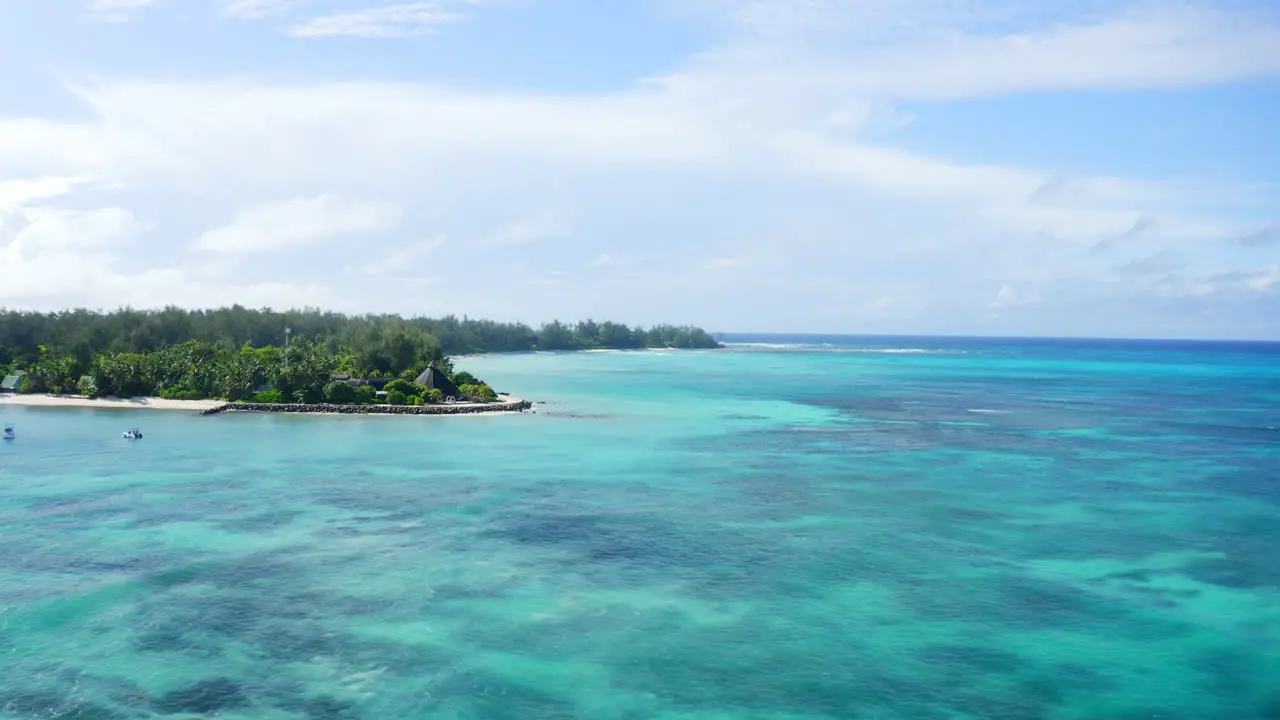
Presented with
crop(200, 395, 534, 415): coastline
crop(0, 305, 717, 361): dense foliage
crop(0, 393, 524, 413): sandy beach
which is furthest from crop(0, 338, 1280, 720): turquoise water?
crop(0, 305, 717, 361): dense foliage

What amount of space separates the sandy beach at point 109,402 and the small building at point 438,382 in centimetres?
1517

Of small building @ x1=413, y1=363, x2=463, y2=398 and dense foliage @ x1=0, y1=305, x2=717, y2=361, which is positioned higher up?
dense foliage @ x1=0, y1=305, x2=717, y2=361

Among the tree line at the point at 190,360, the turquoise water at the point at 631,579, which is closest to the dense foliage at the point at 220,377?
the tree line at the point at 190,360

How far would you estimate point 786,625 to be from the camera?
842 inches

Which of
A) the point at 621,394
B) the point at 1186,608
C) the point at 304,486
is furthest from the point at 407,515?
the point at 621,394

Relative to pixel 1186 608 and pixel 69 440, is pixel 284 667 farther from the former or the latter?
pixel 69 440

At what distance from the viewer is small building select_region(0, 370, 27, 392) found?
251 feet

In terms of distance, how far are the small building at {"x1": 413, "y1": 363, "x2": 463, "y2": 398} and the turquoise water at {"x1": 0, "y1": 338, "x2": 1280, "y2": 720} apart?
1828 cm

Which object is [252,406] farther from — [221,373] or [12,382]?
[12,382]

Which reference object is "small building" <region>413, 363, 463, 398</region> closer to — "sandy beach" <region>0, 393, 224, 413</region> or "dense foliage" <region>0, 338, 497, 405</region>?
"dense foliage" <region>0, 338, 497, 405</region>

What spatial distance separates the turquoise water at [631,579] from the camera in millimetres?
17859

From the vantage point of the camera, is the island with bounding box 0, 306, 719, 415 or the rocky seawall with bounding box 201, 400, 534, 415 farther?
the island with bounding box 0, 306, 719, 415

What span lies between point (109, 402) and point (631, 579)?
60.8 m

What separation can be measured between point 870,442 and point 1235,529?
22118mm
